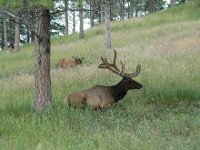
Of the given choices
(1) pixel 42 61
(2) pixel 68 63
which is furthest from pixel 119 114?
(2) pixel 68 63

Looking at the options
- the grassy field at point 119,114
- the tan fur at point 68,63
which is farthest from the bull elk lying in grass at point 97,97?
the tan fur at point 68,63

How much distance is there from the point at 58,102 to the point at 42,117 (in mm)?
1971

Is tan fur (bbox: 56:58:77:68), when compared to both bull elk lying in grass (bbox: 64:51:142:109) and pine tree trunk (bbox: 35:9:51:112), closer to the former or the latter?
bull elk lying in grass (bbox: 64:51:142:109)

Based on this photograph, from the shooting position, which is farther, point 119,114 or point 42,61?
point 42,61

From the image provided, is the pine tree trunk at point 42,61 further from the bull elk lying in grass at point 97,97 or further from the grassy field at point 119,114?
the bull elk lying in grass at point 97,97

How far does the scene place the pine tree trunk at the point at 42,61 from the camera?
11016 millimetres

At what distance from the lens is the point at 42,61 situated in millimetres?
11031

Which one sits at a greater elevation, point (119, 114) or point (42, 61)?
point (42, 61)

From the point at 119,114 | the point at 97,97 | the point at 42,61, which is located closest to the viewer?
the point at 119,114

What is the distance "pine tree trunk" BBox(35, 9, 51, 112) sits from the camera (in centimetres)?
1102

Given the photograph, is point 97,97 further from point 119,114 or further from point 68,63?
point 68,63

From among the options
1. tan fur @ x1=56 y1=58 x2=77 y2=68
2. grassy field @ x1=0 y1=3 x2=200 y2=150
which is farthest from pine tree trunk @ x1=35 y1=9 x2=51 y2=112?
tan fur @ x1=56 y1=58 x2=77 y2=68

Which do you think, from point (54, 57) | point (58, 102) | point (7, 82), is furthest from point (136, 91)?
point (54, 57)

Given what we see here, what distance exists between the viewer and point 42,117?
33.2ft
